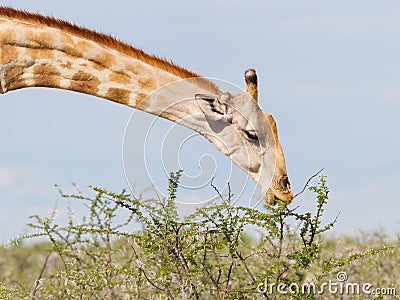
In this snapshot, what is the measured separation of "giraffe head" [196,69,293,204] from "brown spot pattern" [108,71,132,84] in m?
0.81

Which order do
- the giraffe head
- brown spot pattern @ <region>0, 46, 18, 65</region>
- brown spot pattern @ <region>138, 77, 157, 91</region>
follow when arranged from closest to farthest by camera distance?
1. the giraffe head
2. brown spot pattern @ <region>138, 77, 157, 91</region>
3. brown spot pattern @ <region>0, 46, 18, 65</region>

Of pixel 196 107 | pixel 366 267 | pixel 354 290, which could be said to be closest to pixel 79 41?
pixel 196 107

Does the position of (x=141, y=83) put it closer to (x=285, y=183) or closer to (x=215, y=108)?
(x=215, y=108)

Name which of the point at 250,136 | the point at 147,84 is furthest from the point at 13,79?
the point at 250,136

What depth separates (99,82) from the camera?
286 inches

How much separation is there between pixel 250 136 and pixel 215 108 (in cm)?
43

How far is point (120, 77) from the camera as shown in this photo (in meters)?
7.20

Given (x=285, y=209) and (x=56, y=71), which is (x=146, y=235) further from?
(x=56, y=71)

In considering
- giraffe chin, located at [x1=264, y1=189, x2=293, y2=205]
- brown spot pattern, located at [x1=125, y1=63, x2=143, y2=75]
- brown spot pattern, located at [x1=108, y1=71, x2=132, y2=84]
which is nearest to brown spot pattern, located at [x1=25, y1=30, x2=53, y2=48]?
brown spot pattern, located at [x1=108, y1=71, x2=132, y2=84]

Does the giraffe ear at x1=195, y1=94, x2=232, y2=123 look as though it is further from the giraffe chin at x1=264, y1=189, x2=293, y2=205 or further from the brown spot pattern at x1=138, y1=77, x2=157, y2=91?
the giraffe chin at x1=264, y1=189, x2=293, y2=205

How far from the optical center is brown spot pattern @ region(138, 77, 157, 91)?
7.09 metres

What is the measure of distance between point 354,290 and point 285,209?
118 inches

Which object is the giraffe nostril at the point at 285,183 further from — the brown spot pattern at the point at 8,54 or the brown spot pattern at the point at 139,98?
the brown spot pattern at the point at 8,54

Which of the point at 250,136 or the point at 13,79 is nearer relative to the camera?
the point at 250,136
